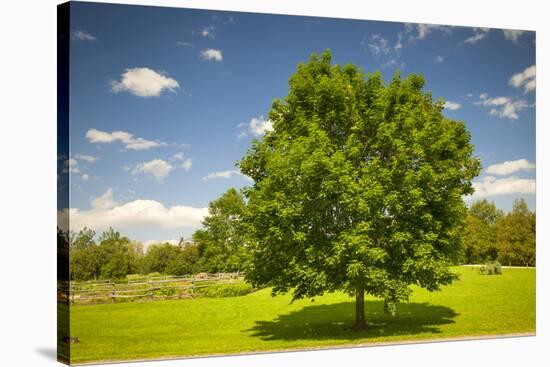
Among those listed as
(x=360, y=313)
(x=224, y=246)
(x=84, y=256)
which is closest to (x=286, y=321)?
(x=360, y=313)

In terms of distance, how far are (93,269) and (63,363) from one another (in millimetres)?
2535

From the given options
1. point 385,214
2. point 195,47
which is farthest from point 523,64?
point 195,47

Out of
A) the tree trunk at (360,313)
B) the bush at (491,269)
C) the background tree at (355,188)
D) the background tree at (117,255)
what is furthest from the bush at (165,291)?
the bush at (491,269)

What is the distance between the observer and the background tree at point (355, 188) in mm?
17312

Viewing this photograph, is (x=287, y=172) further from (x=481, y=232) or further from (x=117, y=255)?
(x=481, y=232)

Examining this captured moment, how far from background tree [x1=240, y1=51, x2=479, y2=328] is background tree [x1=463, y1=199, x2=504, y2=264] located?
196 cm

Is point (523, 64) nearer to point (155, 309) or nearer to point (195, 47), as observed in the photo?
point (195, 47)

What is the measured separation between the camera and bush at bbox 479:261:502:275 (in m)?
21.5

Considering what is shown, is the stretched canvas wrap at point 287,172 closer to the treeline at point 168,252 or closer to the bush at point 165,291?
the treeline at point 168,252

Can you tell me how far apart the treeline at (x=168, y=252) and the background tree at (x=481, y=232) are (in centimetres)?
784

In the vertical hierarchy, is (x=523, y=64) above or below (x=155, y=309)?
above

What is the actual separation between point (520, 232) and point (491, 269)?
2284 millimetres

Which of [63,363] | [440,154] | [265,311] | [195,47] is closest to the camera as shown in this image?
[63,363]

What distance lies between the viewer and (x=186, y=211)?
18.4 meters
